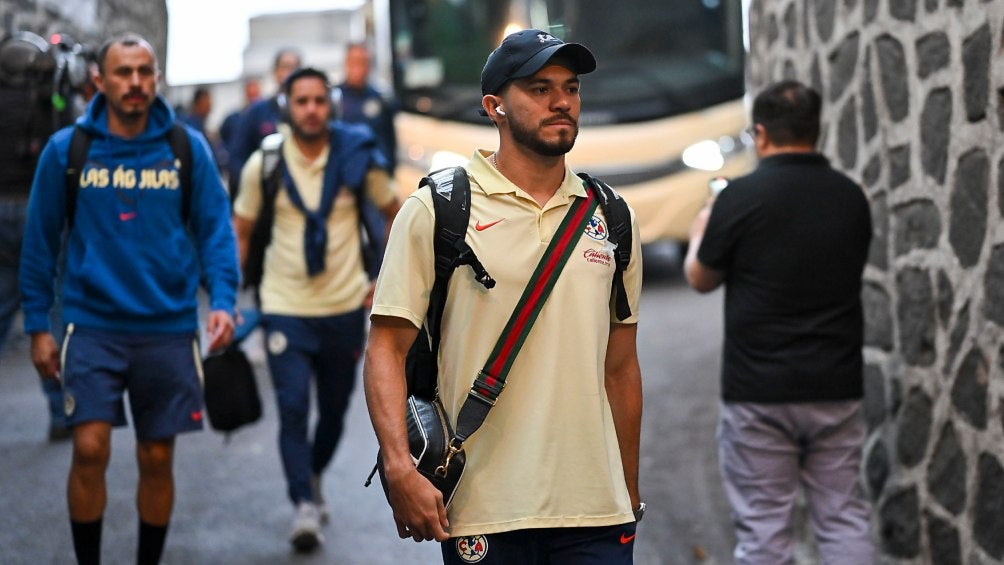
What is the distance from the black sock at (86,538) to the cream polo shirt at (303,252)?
1.64m

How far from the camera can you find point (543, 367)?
3.58m

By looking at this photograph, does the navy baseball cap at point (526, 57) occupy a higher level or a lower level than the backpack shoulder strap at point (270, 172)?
higher

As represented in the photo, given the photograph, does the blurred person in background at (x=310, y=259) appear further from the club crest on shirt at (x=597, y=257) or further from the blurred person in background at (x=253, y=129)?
the club crest on shirt at (x=597, y=257)

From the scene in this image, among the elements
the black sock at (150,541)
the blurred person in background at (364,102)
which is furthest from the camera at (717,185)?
the blurred person in background at (364,102)

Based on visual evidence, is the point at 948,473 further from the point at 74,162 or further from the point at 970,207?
the point at 74,162

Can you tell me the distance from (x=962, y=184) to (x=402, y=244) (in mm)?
2335

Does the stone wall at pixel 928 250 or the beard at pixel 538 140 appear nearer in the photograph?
the beard at pixel 538 140

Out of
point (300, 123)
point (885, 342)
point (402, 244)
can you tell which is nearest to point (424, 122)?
point (300, 123)

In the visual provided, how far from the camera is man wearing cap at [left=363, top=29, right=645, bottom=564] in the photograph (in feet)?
11.6

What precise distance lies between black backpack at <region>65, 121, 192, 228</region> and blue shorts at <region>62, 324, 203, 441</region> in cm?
46

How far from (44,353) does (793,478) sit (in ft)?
8.93

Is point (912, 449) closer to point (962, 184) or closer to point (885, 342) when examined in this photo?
point (885, 342)

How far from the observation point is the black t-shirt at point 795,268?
5.19m

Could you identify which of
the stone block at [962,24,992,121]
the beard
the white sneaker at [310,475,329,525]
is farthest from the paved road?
the beard
